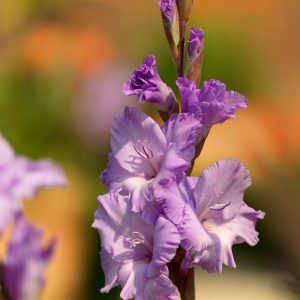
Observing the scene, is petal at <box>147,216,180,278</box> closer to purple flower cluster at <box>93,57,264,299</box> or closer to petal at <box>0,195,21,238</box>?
purple flower cluster at <box>93,57,264,299</box>

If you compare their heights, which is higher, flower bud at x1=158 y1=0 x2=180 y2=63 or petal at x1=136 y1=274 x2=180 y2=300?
flower bud at x1=158 y1=0 x2=180 y2=63

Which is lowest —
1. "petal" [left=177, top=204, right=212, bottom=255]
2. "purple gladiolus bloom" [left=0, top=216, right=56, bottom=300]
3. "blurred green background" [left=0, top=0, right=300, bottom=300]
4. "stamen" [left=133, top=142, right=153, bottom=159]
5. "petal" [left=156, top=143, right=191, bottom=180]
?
"blurred green background" [left=0, top=0, right=300, bottom=300]

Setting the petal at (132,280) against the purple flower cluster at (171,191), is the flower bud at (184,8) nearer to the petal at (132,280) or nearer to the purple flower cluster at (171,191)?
the purple flower cluster at (171,191)

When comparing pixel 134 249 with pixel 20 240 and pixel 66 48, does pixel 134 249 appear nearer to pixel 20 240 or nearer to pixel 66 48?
pixel 20 240

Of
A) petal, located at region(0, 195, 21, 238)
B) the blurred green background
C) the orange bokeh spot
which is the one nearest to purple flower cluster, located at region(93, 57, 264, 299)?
petal, located at region(0, 195, 21, 238)

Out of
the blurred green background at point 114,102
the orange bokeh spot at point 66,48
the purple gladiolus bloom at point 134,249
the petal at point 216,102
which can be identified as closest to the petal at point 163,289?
the purple gladiolus bloom at point 134,249

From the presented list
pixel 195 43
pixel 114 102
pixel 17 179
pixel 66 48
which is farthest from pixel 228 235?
pixel 66 48

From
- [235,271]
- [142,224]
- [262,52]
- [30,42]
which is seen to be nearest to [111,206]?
[142,224]
